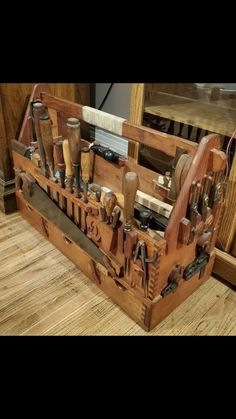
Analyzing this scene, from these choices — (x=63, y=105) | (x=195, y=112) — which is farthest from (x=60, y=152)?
(x=195, y=112)

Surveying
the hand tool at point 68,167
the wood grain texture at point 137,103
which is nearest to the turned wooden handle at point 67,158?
the hand tool at point 68,167

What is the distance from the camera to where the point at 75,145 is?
103 centimetres

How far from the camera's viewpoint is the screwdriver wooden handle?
Result: 863 mm

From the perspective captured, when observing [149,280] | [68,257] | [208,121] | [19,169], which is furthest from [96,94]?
[149,280]

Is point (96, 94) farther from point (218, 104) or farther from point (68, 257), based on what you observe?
point (68, 257)

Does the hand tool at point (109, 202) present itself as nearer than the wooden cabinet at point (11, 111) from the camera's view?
Yes

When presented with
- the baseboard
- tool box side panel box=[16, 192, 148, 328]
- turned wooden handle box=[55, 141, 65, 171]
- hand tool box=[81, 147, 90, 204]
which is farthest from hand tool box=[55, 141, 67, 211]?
the baseboard

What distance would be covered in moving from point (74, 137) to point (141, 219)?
1.11 feet

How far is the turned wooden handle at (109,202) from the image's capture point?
0.95m

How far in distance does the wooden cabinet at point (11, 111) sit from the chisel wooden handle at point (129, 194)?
0.81 metres

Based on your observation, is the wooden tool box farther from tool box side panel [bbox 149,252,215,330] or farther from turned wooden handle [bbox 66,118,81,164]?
turned wooden handle [bbox 66,118,81,164]

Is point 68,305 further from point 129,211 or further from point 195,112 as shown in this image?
point 195,112

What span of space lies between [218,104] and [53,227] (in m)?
0.88

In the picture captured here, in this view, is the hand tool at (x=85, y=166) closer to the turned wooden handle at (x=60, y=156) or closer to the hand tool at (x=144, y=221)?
the turned wooden handle at (x=60, y=156)
